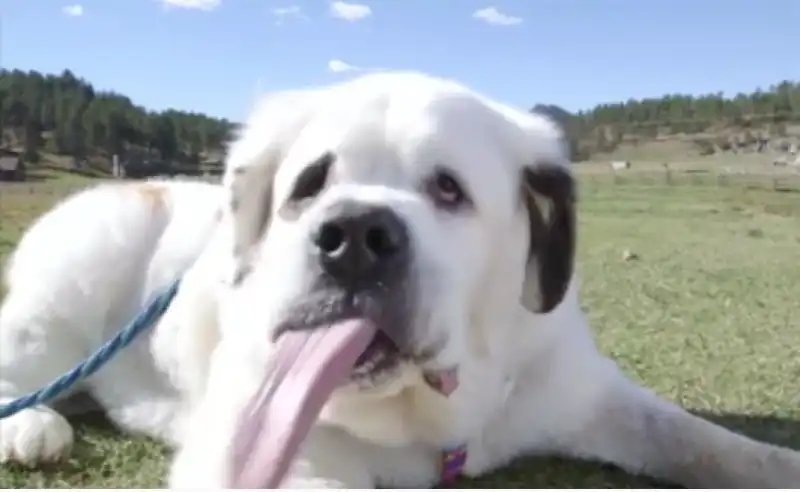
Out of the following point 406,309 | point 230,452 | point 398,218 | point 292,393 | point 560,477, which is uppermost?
point 398,218

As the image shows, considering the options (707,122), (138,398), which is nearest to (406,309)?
(138,398)

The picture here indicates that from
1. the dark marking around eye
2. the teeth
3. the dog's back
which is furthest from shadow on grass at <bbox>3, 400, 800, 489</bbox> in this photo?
the dark marking around eye

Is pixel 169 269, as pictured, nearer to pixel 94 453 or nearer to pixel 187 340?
pixel 187 340

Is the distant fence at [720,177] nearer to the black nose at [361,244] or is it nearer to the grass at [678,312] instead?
A: the grass at [678,312]

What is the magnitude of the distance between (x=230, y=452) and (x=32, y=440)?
0.48 metres

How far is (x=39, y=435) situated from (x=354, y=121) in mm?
823

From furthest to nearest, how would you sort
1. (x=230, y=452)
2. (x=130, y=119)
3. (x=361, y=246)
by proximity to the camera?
(x=130, y=119)
(x=230, y=452)
(x=361, y=246)

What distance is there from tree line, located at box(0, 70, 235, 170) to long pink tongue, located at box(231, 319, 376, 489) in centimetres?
120

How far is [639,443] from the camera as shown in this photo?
2.09 meters

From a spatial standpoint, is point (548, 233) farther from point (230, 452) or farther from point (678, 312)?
point (678, 312)

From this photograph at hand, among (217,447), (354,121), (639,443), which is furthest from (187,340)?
(639,443)

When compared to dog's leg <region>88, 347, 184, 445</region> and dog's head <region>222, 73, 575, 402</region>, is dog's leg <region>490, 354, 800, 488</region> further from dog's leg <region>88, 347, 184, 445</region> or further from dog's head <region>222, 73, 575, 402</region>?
dog's leg <region>88, 347, 184, 445</region>

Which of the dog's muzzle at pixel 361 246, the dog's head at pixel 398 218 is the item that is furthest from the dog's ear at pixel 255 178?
the dog's muzzle at pixel 361 246

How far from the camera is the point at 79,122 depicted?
2.98 meters
